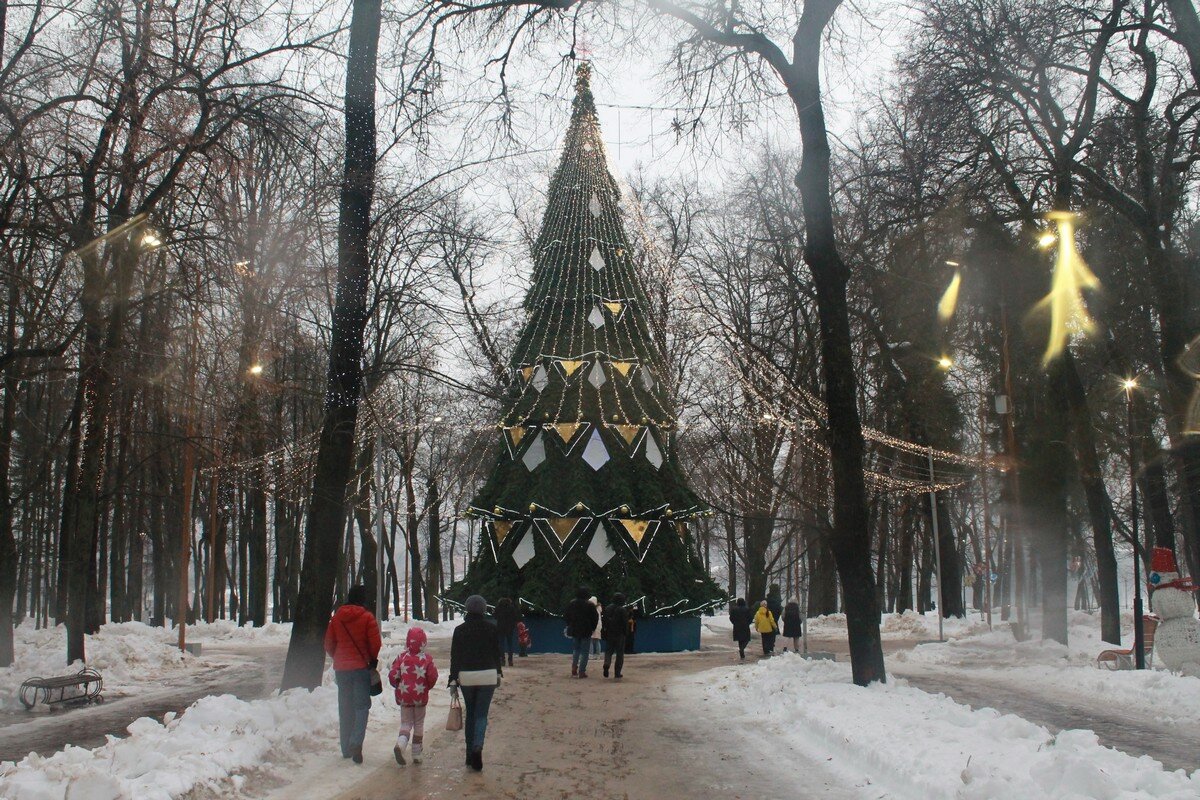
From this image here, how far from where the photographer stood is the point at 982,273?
72.1 ft

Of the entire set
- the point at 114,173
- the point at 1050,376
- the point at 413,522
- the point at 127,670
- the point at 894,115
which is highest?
the point at 894,115

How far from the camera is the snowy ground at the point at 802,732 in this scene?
7.02 metres

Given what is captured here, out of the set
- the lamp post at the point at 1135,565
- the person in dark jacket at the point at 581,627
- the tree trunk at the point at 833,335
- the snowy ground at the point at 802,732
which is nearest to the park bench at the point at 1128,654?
the lamp post at the point at 1135,565

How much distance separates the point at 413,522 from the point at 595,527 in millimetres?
19088

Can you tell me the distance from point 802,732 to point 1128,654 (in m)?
A: 8.46

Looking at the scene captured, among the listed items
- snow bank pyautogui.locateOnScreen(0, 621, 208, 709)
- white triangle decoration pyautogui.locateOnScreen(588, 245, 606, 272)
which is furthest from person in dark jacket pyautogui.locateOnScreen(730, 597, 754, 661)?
snow bank pyautogui.locateOnScreen(0, 621, 208, 709)

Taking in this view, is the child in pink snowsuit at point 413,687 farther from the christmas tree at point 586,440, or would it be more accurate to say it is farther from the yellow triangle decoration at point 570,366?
the yellow triangle decoration at point 570,366

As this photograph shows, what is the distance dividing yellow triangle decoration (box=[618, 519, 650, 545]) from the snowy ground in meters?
4.45

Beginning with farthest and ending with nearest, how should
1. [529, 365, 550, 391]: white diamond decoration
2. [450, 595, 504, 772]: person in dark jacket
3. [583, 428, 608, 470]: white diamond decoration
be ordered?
[529, 365, 550, 391]: white diamond decoration < [583, 428, 608, 470]: white diamond decoration < [450, 595, 504, 772]: person in dark jacket

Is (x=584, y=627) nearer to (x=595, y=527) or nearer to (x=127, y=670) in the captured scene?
(x=595, y=527)

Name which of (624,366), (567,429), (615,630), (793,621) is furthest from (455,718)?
(624,366)

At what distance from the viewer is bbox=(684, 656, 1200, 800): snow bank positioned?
6758 mm

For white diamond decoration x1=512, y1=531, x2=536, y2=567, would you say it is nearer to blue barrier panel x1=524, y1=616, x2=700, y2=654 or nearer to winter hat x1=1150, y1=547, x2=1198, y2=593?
blue barrier panel x1=524, y1=616, x2=700, y2=654

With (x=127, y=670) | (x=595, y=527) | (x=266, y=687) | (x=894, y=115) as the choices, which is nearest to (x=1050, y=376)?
(x=894, y=115)
